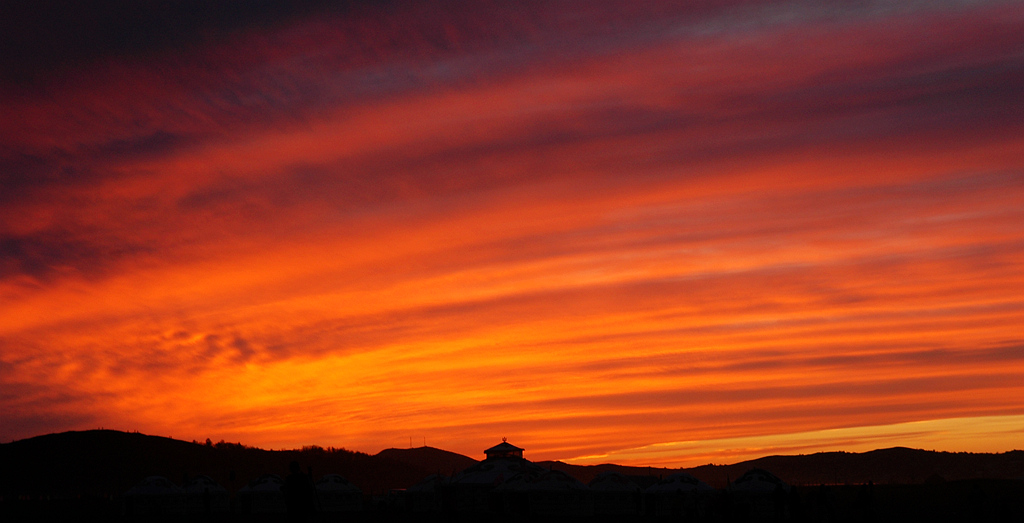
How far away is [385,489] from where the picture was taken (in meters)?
140

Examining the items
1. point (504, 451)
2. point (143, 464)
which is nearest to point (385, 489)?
point (143, 464)

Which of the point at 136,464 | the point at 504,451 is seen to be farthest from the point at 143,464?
the point at 504,451

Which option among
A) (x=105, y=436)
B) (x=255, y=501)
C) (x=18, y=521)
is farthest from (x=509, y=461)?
(x=105, y=436)

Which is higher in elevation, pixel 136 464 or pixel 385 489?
pixel 136 464

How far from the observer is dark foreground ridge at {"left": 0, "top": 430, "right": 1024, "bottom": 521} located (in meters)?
48.8

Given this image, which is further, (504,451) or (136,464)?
(136,464)

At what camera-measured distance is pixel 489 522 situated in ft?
156

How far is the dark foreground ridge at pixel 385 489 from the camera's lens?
160 feet

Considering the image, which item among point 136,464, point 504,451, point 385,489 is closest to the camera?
point 504,451

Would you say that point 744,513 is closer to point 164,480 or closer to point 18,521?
point 18,521

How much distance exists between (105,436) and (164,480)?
70756mm

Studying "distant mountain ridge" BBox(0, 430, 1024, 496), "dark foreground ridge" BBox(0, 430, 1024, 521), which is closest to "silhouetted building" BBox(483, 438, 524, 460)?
"dark foreground ridge" BBox(0, 430, 1024, 521)

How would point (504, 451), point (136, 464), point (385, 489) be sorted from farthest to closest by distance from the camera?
point (385, 489), point (136, 464), point (504, 451)

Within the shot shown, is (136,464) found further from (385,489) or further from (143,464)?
(385,489)
